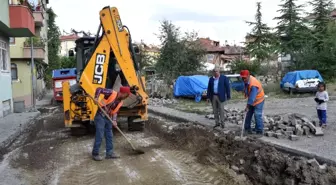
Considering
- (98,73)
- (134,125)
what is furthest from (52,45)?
(98,73)

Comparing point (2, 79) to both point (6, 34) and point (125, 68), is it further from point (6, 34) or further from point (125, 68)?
point (125, 68)

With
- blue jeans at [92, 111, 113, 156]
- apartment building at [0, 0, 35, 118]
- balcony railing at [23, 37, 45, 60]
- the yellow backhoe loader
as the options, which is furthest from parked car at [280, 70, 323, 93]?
blue jeans at [92, 111, 113, 156]

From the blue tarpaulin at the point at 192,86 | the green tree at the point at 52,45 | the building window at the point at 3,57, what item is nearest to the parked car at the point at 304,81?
the blue tarpaulin at the point at 192,86

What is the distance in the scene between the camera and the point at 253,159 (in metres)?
7.14

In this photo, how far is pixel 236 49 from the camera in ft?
265

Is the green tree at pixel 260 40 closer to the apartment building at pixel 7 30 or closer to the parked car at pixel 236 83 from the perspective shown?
the parked car at pixel 236 83

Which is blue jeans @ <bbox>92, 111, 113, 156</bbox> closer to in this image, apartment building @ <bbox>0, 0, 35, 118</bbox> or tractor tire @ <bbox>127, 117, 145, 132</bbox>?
tractor tire @ <bbox>127, 117, 145, 132</bbox>

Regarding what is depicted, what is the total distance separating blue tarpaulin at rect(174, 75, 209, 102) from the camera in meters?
24.2

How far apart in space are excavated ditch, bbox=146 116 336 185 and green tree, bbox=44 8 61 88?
130 ft

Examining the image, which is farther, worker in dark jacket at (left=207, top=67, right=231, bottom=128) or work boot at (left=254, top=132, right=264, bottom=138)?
worker in dark jacket at (left=207, top=67, right=231, bottom=128)

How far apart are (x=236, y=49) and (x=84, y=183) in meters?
76.6

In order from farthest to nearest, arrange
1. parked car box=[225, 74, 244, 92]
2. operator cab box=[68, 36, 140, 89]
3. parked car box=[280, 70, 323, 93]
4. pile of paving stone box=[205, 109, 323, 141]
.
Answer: parked car box=[225, 74, 244, 92], parked car box=[280, 70, 323, 93], operator cab box=[68, 36, 140, 89], pile of paving stone box=[205, 109, 323, 141]

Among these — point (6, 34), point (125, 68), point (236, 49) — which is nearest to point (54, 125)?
point (125, 68)

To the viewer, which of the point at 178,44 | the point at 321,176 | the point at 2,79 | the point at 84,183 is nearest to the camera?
the point at 321,176
